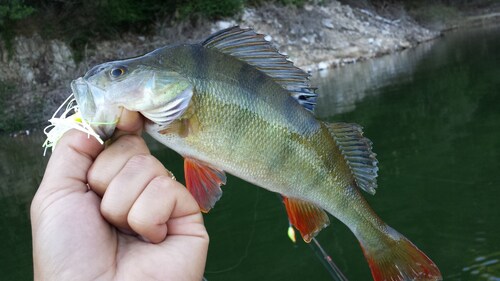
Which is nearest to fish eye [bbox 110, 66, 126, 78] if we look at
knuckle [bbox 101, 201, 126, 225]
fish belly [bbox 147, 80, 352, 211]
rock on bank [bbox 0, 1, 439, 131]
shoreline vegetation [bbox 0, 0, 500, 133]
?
fish belly [bbox 147, 80, 352, 211]

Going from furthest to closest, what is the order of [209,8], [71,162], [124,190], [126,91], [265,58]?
[209,8] < [265,58] < [126,91] < [71,162] < [124,190]

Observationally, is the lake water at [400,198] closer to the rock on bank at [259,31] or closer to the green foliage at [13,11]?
the rock on bank at [259,31]

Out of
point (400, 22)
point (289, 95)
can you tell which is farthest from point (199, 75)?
point (400, 22)

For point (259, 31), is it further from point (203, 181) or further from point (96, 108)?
point (96, 108)

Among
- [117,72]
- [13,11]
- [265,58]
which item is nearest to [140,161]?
[117,72]

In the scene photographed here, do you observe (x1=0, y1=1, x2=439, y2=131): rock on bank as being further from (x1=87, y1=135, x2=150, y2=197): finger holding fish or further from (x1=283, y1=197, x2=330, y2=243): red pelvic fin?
(x1=87, y1=135, x2=150, y2=197): finger holding fish

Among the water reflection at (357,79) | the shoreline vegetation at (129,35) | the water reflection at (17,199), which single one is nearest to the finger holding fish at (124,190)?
the water reflection at (17,199)
